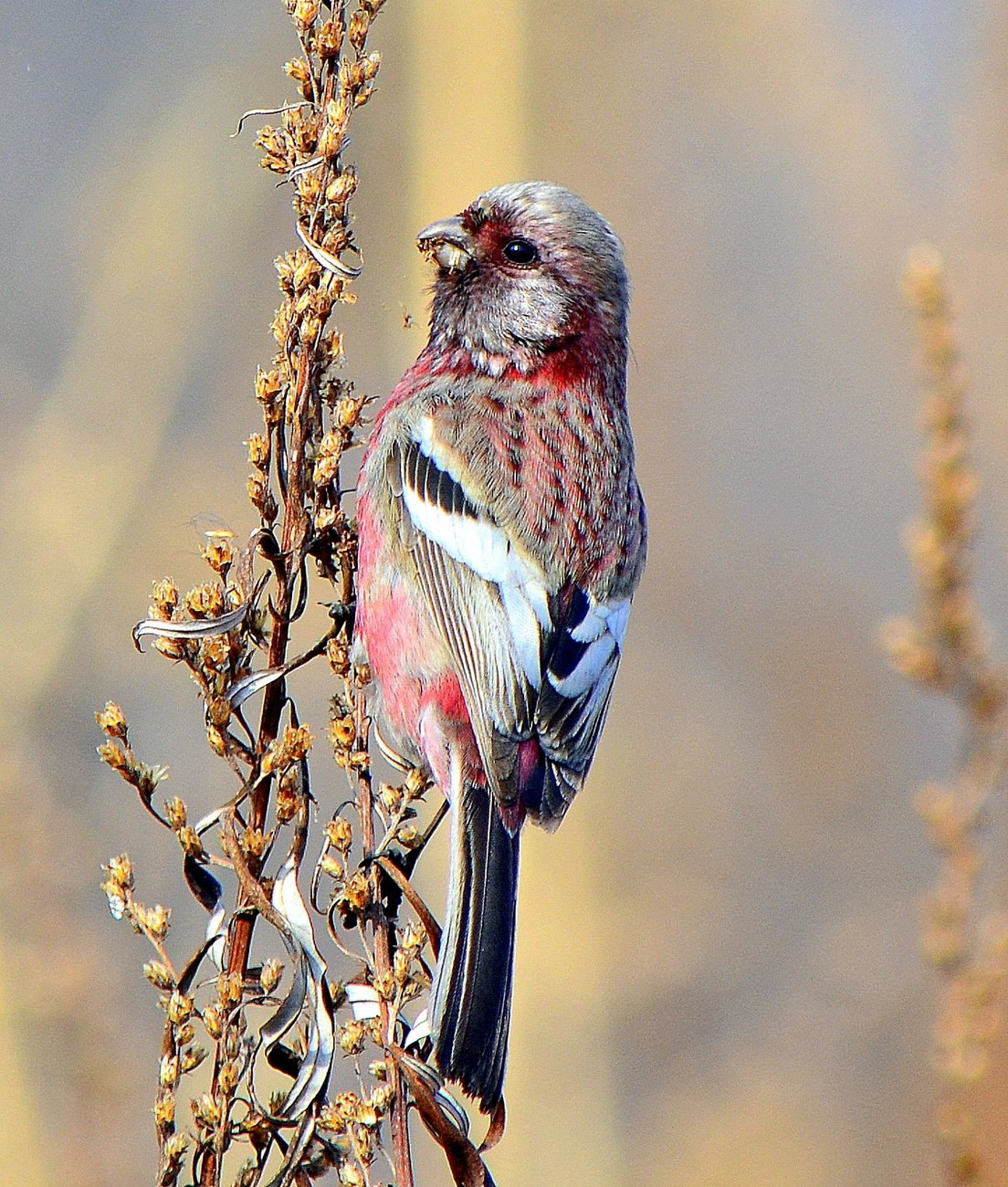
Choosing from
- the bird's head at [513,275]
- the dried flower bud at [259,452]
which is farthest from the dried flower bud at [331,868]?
the bird's head at [513,275]

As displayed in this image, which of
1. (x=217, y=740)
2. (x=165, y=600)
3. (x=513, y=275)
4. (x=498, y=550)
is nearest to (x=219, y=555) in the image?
(x=165, y=600)

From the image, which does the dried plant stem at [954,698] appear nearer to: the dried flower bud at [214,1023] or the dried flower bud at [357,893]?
the dried flower bud at [357,893]

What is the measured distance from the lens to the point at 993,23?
5.03 metres

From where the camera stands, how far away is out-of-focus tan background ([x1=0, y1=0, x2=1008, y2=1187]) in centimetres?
436

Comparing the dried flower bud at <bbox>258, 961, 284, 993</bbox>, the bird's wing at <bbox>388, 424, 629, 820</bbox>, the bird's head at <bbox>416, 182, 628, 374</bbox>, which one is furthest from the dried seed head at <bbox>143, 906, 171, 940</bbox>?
the bird's head at <bbox>416, 182, 628, 374</bbox>

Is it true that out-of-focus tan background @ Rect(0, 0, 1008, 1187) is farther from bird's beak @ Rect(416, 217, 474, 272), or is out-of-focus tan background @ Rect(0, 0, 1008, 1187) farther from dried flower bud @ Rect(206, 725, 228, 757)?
dried flower bud @ Rect(206, 725, 228, 757)

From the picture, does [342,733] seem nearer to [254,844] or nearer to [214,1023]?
[254,844]

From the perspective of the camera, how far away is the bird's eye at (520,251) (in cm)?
343

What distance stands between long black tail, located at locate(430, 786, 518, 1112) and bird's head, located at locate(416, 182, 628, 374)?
3.74ft

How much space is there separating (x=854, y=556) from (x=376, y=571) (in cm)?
327

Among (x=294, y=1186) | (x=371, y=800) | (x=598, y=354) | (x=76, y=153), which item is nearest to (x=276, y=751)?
(x=371, y=800)

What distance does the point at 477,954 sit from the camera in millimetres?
2512

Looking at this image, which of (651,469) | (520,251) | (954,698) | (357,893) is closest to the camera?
(357,893)

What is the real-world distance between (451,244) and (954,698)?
1.55m
